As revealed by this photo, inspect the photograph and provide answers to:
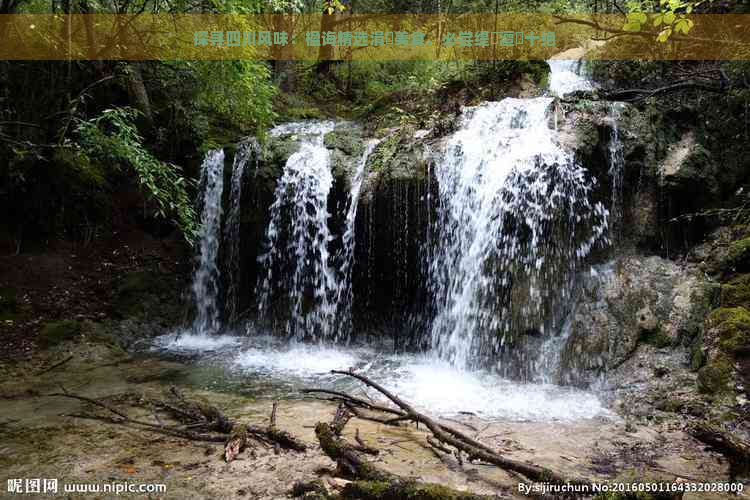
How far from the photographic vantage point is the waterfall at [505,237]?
21.7 ft

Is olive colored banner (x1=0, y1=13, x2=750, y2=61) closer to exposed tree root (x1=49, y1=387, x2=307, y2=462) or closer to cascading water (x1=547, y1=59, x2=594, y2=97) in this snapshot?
cascading water (x1=547, y1=59, x2=594, y2=97)

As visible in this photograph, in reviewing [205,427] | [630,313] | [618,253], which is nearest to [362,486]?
[205,427]

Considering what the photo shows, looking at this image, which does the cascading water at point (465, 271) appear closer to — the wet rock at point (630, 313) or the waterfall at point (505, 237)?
the waterfall at point (505, 237)

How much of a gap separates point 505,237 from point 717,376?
10.4ft

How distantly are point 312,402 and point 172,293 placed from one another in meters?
5.29

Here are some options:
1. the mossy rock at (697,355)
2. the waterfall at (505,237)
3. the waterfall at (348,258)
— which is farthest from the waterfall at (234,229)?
the mossy rock at (697,355)

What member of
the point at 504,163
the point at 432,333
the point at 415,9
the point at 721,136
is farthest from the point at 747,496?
the point at 415,9

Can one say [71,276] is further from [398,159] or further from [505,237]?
[505,237]

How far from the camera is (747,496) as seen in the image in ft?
9.17

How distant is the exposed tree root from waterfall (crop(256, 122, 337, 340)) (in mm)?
3941

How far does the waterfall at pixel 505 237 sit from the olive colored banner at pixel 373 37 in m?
1.96

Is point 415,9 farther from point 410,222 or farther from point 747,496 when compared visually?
point 747,496

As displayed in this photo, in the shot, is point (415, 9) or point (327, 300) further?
point (415, 9)

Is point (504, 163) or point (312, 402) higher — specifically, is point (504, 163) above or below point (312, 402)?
above
